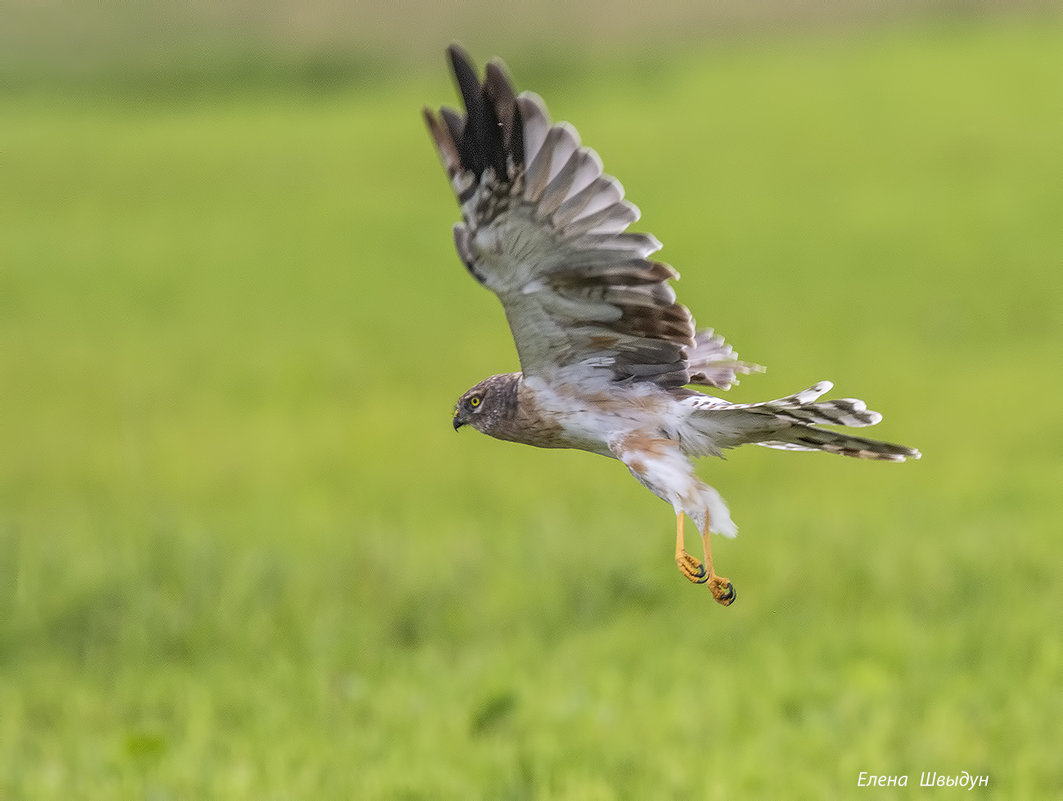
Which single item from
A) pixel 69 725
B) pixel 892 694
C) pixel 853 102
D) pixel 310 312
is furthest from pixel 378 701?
pixel 853 102

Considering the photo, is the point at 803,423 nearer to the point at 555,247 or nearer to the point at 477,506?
the point at 555,247

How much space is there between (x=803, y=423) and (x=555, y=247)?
61 cm

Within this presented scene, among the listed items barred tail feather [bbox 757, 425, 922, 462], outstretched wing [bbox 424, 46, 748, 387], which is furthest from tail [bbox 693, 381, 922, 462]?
outstretched wing [bbox 424, 46, 748, 387]

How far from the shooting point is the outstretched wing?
2.72 m

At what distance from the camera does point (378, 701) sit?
8305 mm

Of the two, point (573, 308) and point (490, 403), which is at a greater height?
point (573, 308)

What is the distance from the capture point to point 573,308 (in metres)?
2.78

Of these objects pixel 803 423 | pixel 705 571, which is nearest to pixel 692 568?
pixel 705 571

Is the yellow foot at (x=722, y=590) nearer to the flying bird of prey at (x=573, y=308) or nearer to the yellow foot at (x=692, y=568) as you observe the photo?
the yellow foot at (x=692, y=568)

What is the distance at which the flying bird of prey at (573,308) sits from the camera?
8.66 feet

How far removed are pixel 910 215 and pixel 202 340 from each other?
14.0 m

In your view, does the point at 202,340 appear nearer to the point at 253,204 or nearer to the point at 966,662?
the point at 253,204

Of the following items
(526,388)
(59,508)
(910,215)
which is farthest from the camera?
(910,215)

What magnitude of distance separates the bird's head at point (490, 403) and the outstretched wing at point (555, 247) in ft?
0.17
